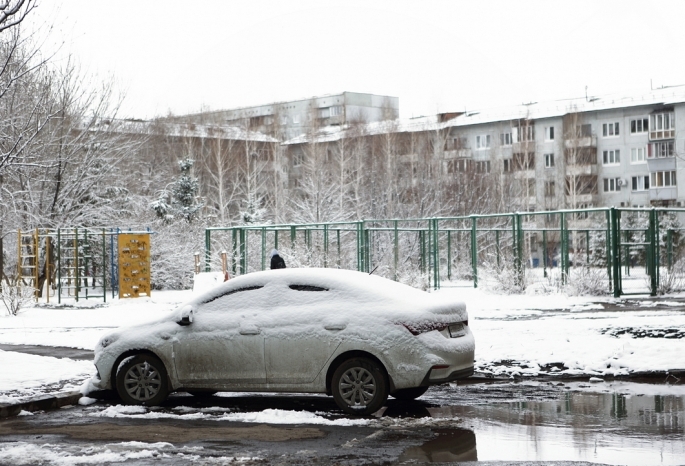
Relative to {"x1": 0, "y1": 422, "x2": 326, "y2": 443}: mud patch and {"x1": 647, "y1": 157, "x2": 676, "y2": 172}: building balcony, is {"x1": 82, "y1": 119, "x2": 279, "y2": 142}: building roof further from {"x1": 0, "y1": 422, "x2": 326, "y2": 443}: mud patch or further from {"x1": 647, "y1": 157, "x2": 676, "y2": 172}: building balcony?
{"x1": 0, "y1": 422, "x2": 326, "y2": 443}: mud patch

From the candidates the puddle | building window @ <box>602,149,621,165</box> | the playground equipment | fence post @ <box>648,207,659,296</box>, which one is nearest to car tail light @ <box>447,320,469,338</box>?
the puddle

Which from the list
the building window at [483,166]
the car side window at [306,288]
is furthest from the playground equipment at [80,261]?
the building window at [483,166]

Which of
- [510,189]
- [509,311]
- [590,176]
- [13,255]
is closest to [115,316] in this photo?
[509,311]

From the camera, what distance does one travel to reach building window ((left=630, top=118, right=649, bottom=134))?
7606 cm

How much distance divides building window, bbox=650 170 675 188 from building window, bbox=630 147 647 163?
3.10 meters

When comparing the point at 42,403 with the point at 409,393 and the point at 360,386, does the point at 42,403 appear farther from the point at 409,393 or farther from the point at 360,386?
the point at 409,393

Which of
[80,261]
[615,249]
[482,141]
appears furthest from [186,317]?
[482,141]

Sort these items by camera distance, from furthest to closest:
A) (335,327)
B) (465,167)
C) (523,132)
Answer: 1. (523,132)
2. (465,167)
3. (335,327)

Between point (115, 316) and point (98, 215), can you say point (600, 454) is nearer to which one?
point (115, 316)

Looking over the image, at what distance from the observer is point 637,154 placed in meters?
76.8

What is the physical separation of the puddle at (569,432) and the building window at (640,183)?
68736 mm

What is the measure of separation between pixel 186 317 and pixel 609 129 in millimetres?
71118

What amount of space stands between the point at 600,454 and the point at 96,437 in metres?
4.72

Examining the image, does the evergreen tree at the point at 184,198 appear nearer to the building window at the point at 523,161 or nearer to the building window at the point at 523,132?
the building window at the point at 523,161
